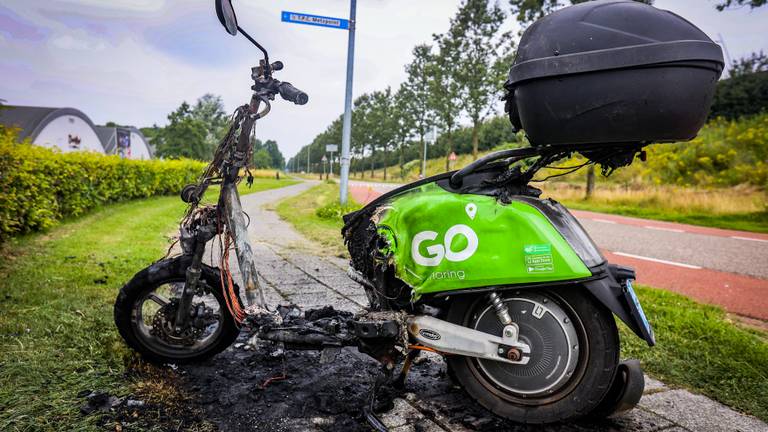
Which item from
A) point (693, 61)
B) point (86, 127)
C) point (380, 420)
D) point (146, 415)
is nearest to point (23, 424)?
point (146, 415)

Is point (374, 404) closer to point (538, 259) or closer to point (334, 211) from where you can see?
point (538, 259)

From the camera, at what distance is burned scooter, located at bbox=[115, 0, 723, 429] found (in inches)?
78.6

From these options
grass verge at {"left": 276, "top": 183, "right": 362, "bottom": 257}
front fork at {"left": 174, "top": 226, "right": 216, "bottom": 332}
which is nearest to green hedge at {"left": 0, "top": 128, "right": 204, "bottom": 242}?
grass verge at {"left": 276, "top": 183, "right": 362, "bottom": 257}

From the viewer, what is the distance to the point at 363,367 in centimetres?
309

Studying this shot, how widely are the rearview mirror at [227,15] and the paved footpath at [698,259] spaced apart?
1631mm

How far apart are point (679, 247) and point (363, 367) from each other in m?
7.70

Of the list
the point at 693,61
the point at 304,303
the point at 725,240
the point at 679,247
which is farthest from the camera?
the point at 725,240

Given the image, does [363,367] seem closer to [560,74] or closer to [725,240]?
[560,74]

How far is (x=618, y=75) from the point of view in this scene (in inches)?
78.6

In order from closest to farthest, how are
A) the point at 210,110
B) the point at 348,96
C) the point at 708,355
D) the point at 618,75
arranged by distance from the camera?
the point at 618,75, the point at 708,355, the point at 348,96, the point at 210,110

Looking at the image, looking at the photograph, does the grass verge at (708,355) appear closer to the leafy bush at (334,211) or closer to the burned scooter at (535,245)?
the burned scooter at (535,245)

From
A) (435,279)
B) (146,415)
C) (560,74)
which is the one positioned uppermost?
(560,74)

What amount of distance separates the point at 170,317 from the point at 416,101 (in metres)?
41.8

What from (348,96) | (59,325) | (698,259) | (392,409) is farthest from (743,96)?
(59,325)
